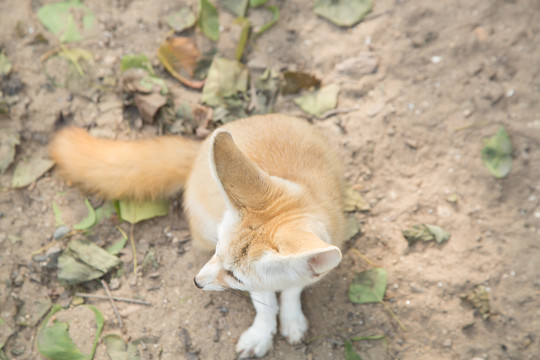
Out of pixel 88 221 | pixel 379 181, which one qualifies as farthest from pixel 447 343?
pixel 88 221

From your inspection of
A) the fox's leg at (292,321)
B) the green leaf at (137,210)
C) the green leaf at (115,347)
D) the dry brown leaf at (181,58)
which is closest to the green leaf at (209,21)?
the dry brown leaf at (181,58)

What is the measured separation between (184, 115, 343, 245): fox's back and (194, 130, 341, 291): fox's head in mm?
315

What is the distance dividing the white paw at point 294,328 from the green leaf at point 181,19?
2577 mm

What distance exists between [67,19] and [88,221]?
1.82 meters

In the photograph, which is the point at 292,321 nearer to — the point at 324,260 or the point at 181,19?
the point at 324,260

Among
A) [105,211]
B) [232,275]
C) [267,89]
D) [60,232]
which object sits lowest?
[60,232]

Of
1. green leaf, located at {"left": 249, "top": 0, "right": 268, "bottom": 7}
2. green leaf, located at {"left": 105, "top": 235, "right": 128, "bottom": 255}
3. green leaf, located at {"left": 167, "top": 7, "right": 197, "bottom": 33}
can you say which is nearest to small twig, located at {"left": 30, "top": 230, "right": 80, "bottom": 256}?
green leaf, located at {"left": 105, "top": 235, "right": 128, "bottom": 255}

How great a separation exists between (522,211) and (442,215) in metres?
0.57

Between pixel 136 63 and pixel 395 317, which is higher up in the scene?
pixel 136 63

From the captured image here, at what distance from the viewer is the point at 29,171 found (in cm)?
344

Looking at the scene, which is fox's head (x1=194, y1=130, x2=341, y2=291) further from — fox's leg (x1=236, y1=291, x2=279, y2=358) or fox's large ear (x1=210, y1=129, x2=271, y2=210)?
fox's leg (x1=236, y1=291, x2=279, y2=358)

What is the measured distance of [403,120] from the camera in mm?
3682

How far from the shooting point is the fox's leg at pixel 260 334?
2974 millimetres

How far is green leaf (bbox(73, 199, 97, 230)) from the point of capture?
3377 mm
